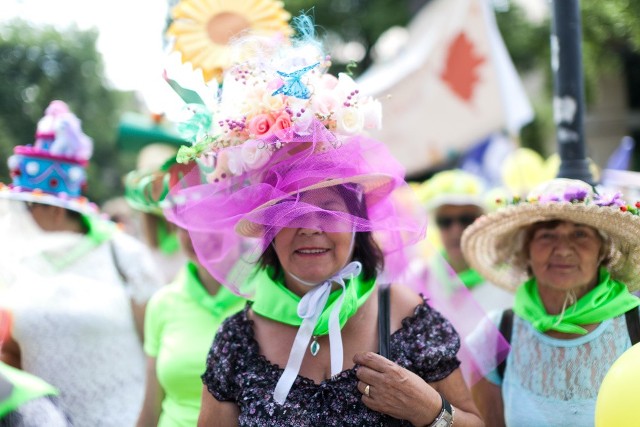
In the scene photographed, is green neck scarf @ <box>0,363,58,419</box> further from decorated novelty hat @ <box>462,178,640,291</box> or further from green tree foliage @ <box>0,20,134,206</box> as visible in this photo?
green tree foliage @ <box>0,20,134,206</box>

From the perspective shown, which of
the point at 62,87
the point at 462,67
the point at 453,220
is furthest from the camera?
the point at 62,87

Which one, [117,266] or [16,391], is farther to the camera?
[117,266]

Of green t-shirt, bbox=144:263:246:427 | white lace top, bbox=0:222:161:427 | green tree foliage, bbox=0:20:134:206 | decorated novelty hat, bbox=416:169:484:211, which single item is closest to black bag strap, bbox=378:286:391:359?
green t-shirt, bbox=144:263:246:427

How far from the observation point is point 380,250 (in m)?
2.81

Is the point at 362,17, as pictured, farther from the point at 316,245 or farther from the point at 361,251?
the point at 316,245

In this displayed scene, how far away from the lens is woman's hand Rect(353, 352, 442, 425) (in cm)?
235

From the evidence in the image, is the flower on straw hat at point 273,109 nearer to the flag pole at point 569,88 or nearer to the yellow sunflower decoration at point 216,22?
the yellow sunflower decoration at point 216,22

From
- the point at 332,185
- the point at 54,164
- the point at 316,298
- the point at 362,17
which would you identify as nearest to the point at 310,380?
the point at 316,298

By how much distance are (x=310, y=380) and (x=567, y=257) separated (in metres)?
1.30

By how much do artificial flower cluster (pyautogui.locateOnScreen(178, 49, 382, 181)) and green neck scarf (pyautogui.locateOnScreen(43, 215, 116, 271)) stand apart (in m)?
1.73

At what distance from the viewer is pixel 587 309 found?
301 centimetres

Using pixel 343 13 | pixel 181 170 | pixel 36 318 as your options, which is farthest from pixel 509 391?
pixel 343 13

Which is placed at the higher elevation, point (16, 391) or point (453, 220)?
point (453, 220)

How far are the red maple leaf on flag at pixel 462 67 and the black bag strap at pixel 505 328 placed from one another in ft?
19.6
